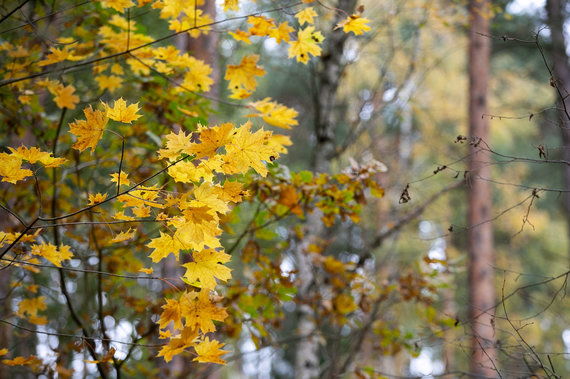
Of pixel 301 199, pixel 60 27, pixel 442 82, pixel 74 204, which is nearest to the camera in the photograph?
pixel 301 199

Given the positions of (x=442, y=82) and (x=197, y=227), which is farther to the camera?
(x=442, y=82)

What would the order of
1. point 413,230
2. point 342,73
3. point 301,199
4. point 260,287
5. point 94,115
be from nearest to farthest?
point 94,115 → point 301,199 → point 260,287 → point 342,73 → point 413,230

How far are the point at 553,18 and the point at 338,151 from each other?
4228 mm

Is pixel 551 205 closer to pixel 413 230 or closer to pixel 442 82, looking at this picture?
pixel 442 82

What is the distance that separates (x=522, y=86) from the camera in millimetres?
11484

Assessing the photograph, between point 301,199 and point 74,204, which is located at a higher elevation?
point 74,204

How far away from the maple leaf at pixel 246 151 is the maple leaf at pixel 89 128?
0.39 m

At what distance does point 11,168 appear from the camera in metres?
1.43

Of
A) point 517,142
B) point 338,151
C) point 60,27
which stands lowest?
point 338,151

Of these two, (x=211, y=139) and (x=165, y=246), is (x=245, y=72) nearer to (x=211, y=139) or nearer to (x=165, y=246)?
(x=211, y=139)

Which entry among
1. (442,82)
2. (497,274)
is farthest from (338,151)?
(442,82)

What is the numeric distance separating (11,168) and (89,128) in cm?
28

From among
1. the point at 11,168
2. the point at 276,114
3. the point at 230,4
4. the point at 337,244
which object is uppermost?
the point at 337,244

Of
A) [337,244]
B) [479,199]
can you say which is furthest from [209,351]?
[337,244]
